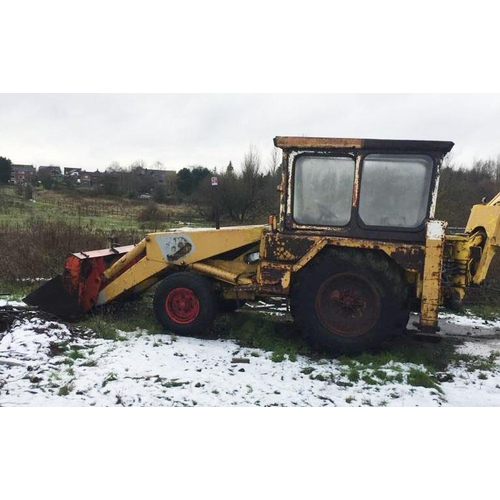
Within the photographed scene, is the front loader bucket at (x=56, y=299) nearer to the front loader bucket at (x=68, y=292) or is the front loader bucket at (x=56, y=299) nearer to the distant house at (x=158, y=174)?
the front loader bucket at (x=68, y=292)

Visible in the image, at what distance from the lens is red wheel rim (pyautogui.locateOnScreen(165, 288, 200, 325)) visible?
581cm

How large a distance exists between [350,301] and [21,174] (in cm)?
3462

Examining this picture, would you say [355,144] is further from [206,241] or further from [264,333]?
[264,333]

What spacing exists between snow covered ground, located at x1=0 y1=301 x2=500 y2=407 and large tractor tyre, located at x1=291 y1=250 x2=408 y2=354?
36 centimetres

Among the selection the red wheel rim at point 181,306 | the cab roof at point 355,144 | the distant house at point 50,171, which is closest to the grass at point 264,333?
the red wheel rim at point 181,306

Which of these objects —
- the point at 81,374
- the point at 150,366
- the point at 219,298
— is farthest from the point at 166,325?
the point at 81,374

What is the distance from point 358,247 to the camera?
5.12m

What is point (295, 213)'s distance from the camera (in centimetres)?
537

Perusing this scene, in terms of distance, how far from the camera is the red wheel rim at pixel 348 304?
5.17m

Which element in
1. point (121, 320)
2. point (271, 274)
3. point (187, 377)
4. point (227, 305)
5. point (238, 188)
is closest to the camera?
point (187, 377)

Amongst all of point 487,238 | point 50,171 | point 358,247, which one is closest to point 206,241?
point 358,247

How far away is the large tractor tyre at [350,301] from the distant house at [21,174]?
99.4ft

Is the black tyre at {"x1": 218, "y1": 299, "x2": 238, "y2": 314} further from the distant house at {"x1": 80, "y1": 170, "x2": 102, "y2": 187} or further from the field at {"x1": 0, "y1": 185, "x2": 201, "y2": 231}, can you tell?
the distant house at {"x1": 80, "y1": 170, "x2": 102, "y2": 187}

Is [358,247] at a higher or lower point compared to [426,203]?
lower
